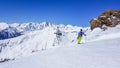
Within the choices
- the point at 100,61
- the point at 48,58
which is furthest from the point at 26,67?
the point at 100,61

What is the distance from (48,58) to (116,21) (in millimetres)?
46302

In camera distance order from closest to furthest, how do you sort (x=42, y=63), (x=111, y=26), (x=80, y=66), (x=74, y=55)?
1. (x=80, y=66)
2. (x=42, y=63)
3. (x=74, y=55)
4. (x=111, y=26)

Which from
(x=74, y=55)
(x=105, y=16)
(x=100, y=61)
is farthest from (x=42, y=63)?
(x=105, y=16)

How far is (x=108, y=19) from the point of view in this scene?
64.6 meters

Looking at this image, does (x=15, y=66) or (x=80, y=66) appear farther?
(x=15, y=66)

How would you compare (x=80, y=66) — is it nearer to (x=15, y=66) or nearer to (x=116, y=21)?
(x=15, y=66)

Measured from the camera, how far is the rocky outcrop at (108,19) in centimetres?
6260

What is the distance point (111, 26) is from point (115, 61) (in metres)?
46.1

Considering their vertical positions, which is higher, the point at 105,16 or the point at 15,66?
the point at 105,16

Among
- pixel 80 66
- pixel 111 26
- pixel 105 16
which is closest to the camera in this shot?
pixel 80 66

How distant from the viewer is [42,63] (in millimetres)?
18312

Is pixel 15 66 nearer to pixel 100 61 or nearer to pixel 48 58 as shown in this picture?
pixel 48 58

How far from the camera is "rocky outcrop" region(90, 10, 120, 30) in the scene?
6260cm

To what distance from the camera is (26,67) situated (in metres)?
17.8
